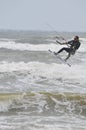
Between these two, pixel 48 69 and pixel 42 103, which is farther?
pixel 48 69

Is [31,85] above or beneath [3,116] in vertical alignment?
beneath

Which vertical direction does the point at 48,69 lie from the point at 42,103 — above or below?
below

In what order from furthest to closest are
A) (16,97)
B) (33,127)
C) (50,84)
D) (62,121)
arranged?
(50,84), (16,97), (62,121), (33,127)

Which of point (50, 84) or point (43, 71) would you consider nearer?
point (50, 84)

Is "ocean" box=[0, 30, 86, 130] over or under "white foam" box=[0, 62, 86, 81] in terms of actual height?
over

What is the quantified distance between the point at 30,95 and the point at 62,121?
2.49 meters

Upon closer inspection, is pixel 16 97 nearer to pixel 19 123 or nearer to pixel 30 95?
pixel 30 95

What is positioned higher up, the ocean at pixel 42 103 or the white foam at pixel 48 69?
the ocean at pixel 42 103

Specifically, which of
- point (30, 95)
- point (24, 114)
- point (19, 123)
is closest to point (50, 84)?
point (30, 95)

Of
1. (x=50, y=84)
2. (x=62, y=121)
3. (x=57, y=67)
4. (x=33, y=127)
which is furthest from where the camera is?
(x=57, y=67)

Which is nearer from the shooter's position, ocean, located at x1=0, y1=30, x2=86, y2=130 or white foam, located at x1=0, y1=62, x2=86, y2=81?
ocean, located at x1=0, y1=30, x2=86, y2=130

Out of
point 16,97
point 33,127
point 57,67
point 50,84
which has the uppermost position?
point 33,127

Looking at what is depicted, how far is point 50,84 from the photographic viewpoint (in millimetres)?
17812

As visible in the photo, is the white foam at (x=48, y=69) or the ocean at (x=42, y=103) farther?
the white foam at (x=48, y=69)
